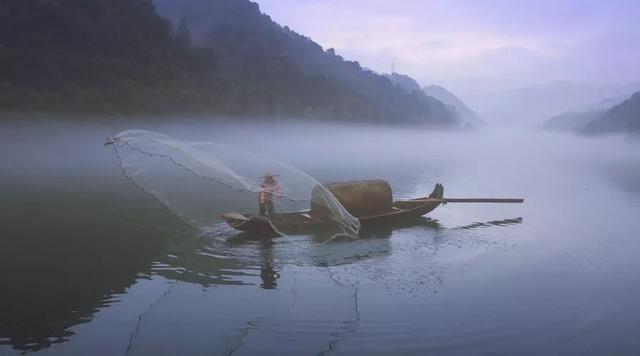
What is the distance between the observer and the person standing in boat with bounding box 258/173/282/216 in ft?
49.1

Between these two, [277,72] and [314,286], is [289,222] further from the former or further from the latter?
[277,72]

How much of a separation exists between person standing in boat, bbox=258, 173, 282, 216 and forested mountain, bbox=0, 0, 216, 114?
64470 mm

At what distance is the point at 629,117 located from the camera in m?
174

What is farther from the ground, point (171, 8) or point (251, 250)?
point (171, 8)

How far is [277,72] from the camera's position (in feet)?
426

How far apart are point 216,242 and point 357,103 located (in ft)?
469

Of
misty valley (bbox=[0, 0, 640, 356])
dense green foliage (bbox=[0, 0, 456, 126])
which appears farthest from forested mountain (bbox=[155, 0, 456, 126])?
misty valley (bbox=[0, 0, 640, 356])

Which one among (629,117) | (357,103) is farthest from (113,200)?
(629,117)

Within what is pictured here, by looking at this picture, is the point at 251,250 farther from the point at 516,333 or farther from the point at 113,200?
the point at 113,200

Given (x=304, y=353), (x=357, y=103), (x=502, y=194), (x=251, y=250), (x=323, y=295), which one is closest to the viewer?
(x=304, y=353)

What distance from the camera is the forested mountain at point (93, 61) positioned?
72.4 m

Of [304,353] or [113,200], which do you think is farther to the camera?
[113,200]

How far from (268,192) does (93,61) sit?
74.6 m

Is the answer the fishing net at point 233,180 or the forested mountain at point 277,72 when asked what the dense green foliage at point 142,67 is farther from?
the fishing net at point 233,180
